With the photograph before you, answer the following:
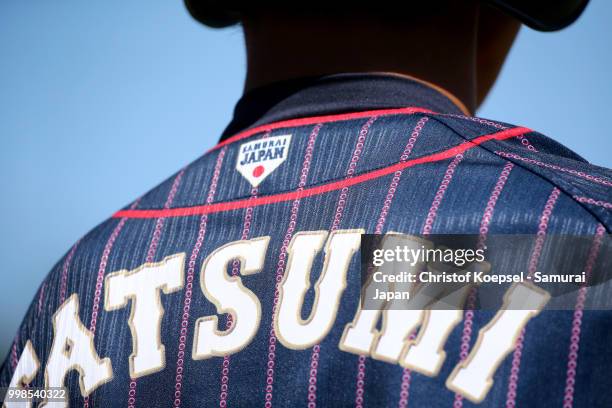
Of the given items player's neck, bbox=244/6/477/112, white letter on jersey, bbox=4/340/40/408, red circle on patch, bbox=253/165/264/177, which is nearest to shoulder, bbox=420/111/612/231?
player's neck, bbox=244/6/477/112

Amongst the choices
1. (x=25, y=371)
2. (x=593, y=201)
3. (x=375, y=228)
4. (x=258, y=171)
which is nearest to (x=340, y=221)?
(x=375, y=228)

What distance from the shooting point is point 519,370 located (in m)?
0.77

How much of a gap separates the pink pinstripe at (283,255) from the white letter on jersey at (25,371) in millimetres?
385

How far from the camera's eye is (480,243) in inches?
33.0

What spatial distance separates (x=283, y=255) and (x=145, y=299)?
0.70 feet

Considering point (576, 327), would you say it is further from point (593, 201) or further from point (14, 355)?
point (14, 355)

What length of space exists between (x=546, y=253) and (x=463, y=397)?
0.53 feet

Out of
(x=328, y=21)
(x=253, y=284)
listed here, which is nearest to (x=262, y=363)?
(x=253, y=284)

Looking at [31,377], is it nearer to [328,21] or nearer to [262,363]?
[262,363]

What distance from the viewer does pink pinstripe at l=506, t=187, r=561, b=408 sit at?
774 millimetres

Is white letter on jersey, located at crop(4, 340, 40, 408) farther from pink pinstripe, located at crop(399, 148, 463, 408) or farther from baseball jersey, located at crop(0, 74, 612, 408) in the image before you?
pink pinstripe, located at crop(399, 148, 463, 408)

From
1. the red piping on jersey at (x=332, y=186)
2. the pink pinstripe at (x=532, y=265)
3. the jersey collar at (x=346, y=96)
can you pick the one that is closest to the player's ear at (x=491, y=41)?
the jersey collar at (x=346, y=96)

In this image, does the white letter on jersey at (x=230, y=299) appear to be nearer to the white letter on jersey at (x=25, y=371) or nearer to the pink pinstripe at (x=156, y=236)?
the pink pinstripe at (x=156, y=236)

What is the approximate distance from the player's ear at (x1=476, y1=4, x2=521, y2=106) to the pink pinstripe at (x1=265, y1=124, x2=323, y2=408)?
1.10 feet
